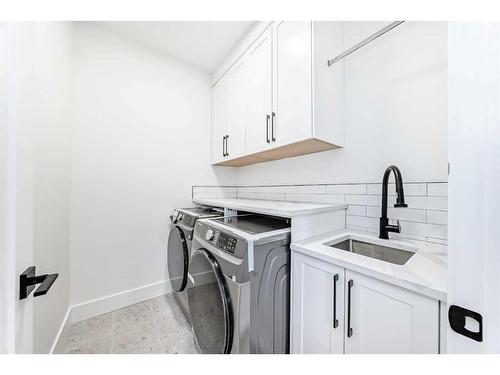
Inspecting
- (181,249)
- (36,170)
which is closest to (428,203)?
(181,249)

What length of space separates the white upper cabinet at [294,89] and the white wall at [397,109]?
0.12 metres

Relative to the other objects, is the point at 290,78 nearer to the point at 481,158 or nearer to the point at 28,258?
the point at 481,158

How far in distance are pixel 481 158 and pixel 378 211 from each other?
1044 mm

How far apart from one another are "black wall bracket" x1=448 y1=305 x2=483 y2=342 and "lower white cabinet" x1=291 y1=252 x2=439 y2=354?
11.7 inches

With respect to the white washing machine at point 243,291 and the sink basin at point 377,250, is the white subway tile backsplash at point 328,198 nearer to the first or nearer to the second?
the sink basin at point 377,250

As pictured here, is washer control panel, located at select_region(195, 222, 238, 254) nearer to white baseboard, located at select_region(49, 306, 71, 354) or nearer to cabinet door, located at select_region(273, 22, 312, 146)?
cabinet door, located at select_region(273, 22, 312, 146)

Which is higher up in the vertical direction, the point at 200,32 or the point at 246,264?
the point at 200,32

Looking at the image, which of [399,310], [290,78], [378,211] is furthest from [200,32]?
[399,310]

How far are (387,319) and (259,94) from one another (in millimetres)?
1658

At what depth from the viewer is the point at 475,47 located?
15.2 inches

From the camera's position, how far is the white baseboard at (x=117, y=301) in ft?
5.37

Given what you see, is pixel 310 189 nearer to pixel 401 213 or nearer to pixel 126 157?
pixel 401 213
